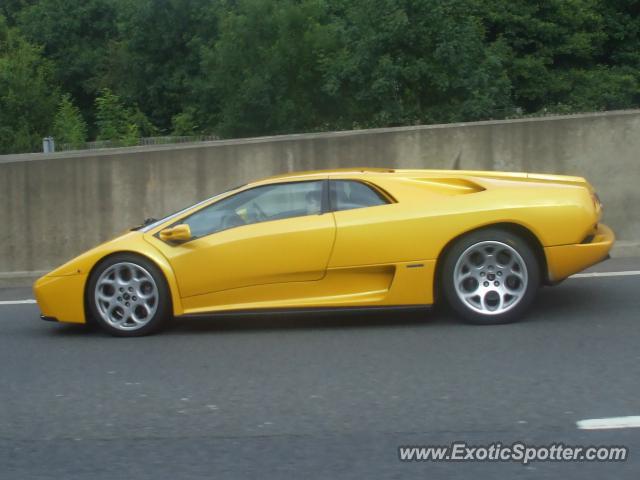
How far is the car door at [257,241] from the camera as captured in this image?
24.9ft

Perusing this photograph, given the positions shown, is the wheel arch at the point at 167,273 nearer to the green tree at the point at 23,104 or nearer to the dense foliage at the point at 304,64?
the dense foliage at the point at 304,64

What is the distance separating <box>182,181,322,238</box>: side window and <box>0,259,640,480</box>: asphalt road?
86cm

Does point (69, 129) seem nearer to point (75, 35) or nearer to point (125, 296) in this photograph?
point (125, 296)

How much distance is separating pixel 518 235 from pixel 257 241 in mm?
1940

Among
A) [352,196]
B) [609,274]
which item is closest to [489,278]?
[352,196]

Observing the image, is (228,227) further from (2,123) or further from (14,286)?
(2,123)

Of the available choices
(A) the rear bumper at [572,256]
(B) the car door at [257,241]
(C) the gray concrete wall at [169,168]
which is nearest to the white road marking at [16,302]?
(C) the gray concrete wall at [169,168]

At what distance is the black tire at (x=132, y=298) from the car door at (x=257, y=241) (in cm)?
15

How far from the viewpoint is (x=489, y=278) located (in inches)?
295

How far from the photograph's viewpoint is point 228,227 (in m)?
7.85

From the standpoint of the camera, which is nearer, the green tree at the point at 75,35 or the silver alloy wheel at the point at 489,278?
the silver alloy wheel at the point at 489,278

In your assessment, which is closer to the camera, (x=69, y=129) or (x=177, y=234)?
(x=177, y=234)

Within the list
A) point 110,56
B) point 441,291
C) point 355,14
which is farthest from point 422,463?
A: point 110,56

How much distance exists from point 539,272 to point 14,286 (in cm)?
607
